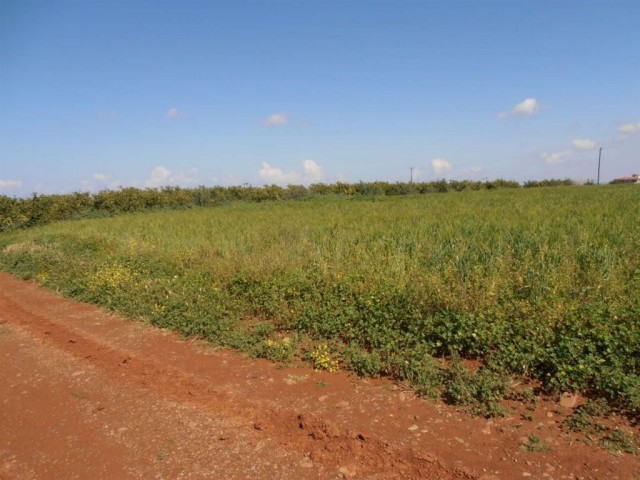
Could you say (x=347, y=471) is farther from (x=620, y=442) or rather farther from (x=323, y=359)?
(x=620, y=442)

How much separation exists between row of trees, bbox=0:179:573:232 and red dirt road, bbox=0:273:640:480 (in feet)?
69.8

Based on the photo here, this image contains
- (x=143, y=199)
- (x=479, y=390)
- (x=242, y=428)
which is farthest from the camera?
(x=143, y=199)

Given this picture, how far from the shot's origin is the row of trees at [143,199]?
22281 mm

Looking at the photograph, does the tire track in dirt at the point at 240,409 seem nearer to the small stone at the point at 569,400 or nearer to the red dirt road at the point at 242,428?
the red dirt road at the point at 242,428

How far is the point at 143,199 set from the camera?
91.5 ft

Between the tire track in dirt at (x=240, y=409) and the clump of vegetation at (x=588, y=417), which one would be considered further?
the clump of vegetation at (x=588, y=417)

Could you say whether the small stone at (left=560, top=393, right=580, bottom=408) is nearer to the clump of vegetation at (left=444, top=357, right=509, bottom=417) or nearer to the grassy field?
the grassy field

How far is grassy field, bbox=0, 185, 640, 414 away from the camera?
150 inches

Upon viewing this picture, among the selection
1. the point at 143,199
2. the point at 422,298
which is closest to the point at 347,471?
the point at 422,298

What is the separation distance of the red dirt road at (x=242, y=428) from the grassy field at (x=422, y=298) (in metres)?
0.35

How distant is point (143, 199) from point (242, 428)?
88.8 ft

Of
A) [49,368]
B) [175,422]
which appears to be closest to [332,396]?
[175,422]

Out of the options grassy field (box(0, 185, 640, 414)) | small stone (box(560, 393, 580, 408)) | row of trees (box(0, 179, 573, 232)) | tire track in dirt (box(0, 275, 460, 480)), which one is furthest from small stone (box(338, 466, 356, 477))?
row of trees (box(0, 179, 573, 232))

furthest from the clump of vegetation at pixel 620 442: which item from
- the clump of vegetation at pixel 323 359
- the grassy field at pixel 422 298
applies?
the clump of vegetation at pixel 323 359
